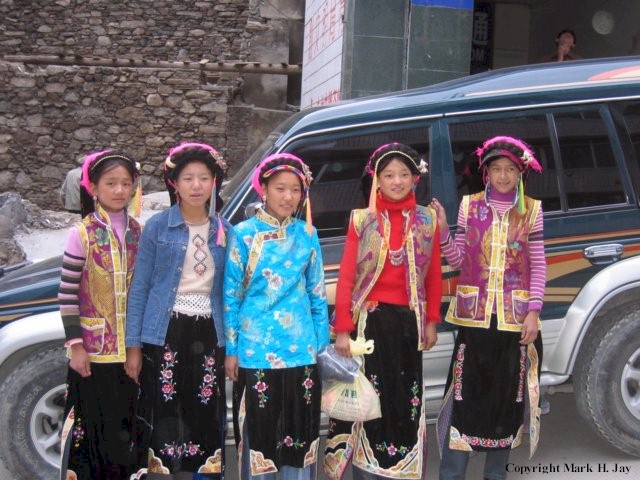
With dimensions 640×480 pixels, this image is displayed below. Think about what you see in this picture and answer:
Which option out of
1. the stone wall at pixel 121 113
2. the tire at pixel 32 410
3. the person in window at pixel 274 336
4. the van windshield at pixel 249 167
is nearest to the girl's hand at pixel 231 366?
the person in window at pixel 274 336

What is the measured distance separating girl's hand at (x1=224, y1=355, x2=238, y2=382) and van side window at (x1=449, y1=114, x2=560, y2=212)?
1509mm


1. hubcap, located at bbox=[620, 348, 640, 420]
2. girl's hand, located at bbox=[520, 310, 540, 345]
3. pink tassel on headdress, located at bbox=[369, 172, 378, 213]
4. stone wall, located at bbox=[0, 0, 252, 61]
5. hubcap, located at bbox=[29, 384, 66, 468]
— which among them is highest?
stone wall, located at bbox=[0, 0, 252, 61]

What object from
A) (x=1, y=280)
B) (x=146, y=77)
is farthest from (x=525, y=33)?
(x=1, y=280)

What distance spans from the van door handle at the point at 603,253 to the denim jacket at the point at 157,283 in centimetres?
200

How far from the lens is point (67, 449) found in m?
3.12

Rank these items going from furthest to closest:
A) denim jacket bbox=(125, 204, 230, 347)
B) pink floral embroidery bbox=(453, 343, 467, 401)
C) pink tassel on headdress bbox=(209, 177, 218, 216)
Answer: pink floral embroidery bbox=(453, 343, 467, 401), pink tassel on headdress bbox=(209, 177, 218, 216), denim jacket bbox=(125, 204, 230, 347)

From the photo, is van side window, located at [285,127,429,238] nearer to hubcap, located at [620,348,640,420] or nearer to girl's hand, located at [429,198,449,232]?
girl's hand, located at [429,198,449,232]

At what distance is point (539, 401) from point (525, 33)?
9.87m

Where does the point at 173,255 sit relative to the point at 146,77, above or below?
below

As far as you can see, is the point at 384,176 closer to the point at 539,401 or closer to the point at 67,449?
the point at 539,401

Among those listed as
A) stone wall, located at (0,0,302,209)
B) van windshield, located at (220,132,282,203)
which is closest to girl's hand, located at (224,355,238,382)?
van windshield, located at (220,132,282,203)

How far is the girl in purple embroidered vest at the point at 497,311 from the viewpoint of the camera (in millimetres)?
3395

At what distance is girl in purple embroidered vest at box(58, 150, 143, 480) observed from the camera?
308 centimetres

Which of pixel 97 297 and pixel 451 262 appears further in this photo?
pixel 451 262
